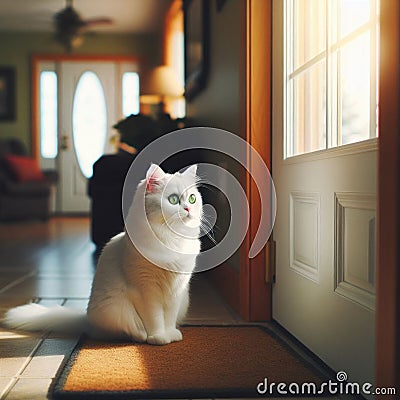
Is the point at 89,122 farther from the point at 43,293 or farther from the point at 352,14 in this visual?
the point at 352,14

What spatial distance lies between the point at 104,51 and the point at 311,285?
7.33 meters

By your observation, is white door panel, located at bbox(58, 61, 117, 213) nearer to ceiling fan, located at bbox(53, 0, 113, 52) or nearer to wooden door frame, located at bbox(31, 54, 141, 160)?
wooden door frame, located at bbox(31, 54, 141, 160)

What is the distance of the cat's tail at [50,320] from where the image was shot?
6.04ft

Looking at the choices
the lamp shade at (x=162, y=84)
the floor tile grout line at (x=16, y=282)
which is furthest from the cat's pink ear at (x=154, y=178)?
the lamp shade at (x=162, y=84)

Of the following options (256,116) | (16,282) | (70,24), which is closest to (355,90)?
(256,116)

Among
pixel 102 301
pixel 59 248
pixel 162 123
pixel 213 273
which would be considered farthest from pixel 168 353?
pixel 59 248

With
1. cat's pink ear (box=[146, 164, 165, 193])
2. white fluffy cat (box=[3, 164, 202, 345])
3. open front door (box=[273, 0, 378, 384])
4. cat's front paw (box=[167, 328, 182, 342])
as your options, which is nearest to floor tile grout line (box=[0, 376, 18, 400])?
white fluffy cat (box=[3, 164, 202, 345])

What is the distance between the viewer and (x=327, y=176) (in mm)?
1501

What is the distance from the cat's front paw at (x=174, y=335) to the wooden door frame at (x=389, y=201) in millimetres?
818

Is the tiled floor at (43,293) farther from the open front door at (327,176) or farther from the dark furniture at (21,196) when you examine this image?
the dark furniture at (21,196)

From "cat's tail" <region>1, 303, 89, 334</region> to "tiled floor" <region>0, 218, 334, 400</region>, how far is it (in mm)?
37

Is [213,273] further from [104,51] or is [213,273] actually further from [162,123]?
[104,51]

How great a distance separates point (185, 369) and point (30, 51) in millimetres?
7639

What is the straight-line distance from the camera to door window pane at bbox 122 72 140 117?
845cm
